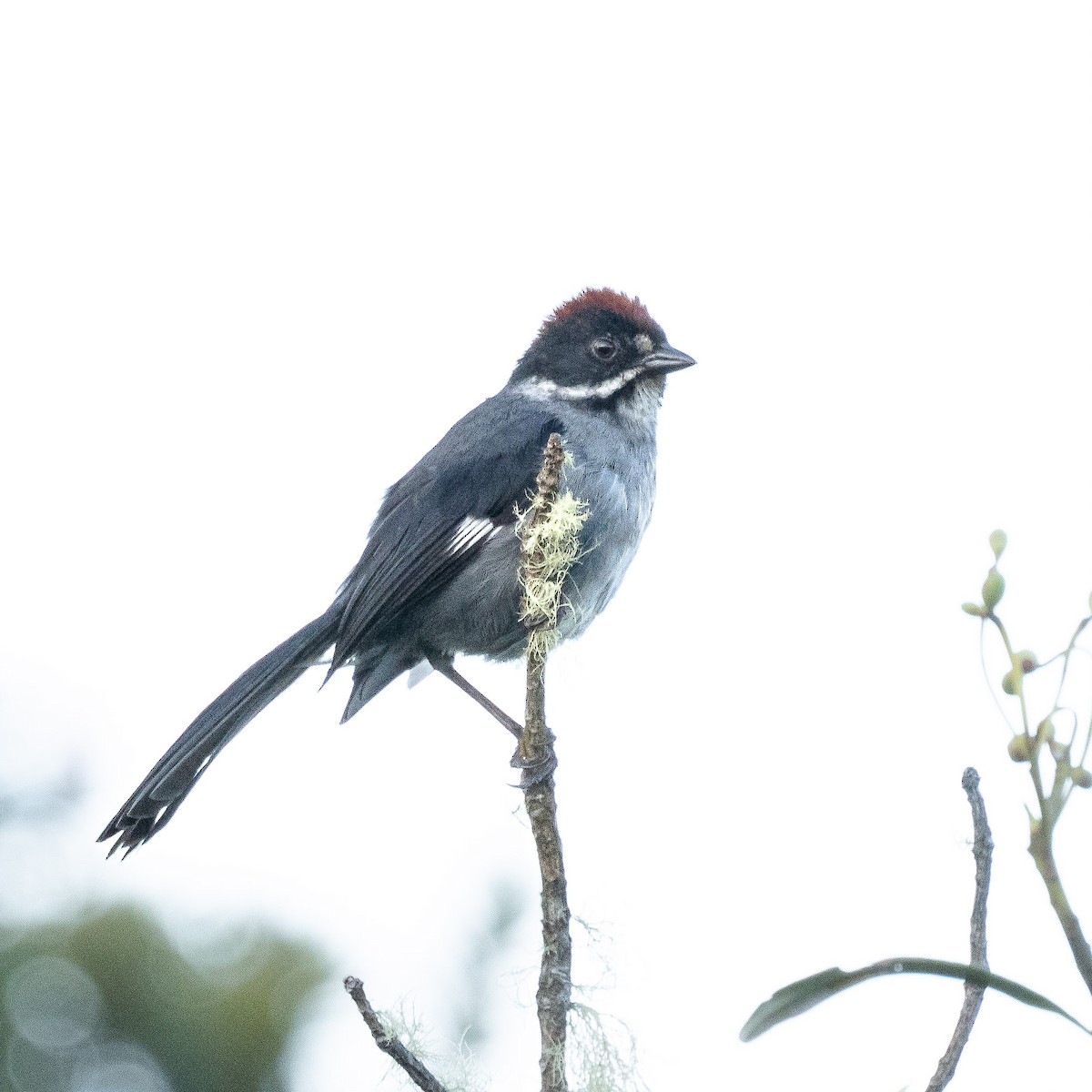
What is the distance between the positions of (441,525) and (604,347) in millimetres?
1129

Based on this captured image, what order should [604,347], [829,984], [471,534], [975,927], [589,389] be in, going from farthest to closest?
[604,347] < [589,389] < [471,534] < [975,927] < [829,984]

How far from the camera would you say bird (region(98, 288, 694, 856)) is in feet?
14.0

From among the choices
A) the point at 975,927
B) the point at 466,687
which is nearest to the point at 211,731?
the point at 466,687

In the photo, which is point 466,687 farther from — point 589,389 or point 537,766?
point 537,766

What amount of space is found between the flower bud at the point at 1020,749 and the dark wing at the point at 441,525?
3.40 metres

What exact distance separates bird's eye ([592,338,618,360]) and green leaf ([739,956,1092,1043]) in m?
4.28

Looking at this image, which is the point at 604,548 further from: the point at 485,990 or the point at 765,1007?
the point at 765,1007

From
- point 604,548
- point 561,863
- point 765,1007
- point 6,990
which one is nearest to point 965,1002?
point 765,1007

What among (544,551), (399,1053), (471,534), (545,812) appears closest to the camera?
(399,1053)

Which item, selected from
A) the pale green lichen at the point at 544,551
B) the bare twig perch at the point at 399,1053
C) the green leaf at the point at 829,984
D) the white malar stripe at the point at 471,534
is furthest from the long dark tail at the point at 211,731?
the green leaf at the point at 829,984

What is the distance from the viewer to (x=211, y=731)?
435 cm

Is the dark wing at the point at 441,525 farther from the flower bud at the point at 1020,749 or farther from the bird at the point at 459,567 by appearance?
the flower bud at the point at 1020,749

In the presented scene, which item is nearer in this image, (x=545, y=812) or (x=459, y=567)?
(x=545, y=812)

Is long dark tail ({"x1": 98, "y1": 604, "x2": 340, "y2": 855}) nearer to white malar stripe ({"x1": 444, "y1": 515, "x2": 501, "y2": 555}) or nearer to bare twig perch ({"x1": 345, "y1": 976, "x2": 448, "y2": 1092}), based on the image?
white malar stripe ({"x1": 444, "y1": 515, "x2": 501, "y2": 555})
